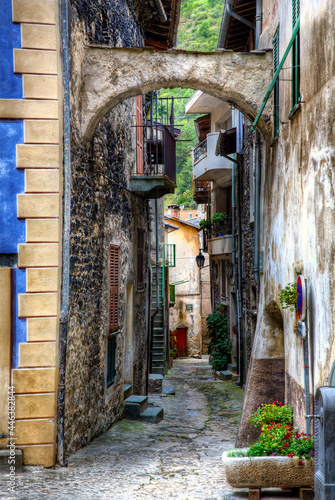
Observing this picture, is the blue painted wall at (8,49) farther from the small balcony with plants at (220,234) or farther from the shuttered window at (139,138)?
the small balcony with plants at (220,234)

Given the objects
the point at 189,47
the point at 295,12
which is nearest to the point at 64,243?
the point at 295,12

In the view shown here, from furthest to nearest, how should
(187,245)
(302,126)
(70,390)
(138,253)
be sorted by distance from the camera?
(187,245)
(138,253)
(70,390)
(302,126)

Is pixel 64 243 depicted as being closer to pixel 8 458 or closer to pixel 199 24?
pixel 8 458

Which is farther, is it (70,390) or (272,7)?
(272,7)

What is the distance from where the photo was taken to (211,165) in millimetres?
18375

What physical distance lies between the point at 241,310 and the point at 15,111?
10125mm

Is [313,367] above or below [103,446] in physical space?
above

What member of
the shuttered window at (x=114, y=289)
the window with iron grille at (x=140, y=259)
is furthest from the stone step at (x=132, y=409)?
the window with iron grille at (x=140, y=259)

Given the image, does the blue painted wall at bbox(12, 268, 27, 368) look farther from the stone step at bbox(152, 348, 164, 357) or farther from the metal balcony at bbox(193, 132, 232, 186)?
the metal balcony at bbox(193, 132, 232, 186)

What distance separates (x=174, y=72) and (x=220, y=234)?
10055 millimetres

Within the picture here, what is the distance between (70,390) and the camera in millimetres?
7934

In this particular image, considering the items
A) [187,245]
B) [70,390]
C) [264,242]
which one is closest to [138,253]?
[264,242]

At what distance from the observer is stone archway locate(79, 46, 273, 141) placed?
8.92 meters

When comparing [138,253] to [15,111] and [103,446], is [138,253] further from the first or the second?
A: [15,111]
